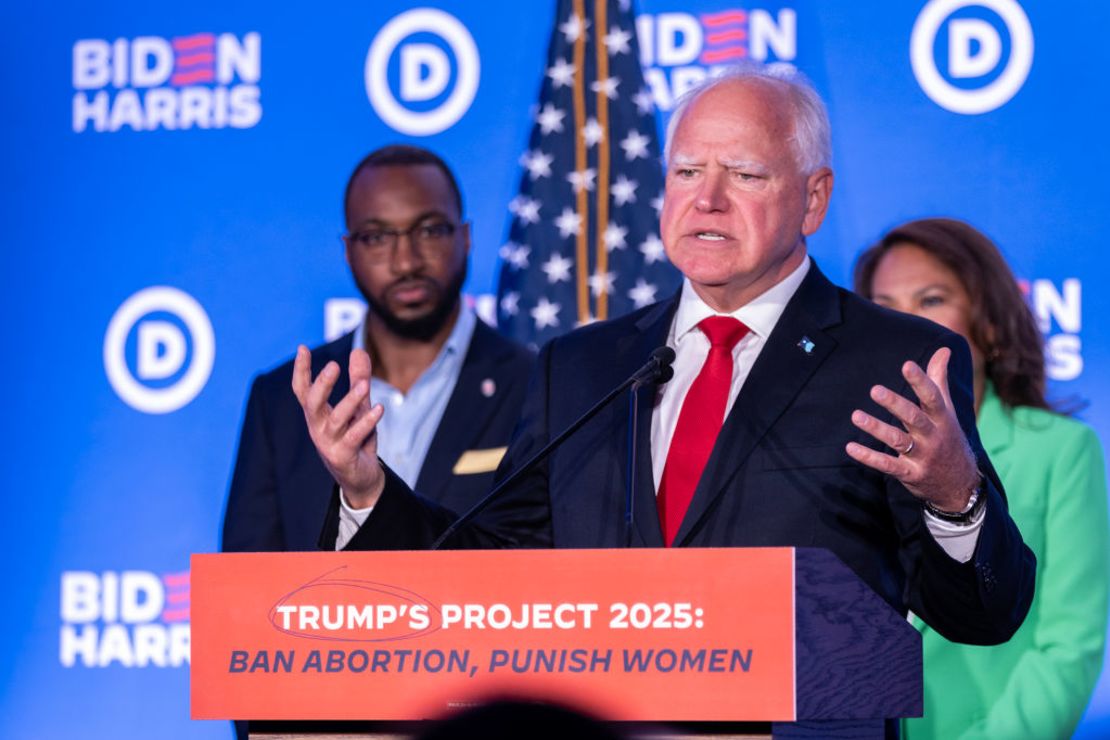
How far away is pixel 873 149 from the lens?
14.4 ft

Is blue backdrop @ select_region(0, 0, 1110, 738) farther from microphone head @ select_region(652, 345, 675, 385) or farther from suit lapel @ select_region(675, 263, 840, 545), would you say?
Answer: microphone head @ select_region(652, 345, 675, 385)

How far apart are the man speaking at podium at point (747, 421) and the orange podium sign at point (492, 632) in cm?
35

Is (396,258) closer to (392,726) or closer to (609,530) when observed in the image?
(609,530)

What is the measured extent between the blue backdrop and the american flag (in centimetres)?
8

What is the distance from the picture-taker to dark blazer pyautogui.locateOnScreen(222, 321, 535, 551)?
3963 millimetres

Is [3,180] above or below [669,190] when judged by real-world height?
above

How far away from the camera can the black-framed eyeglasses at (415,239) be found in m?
4.24

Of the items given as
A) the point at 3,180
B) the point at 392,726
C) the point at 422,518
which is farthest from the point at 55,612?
the point at 392,726

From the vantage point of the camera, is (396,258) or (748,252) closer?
(748,252)

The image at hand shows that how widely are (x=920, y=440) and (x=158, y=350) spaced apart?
346 centimetres

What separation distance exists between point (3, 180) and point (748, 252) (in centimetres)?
345

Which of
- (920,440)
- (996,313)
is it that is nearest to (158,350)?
(996,313)

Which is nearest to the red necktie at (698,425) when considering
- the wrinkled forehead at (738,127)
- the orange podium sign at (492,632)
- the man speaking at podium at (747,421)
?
the man speaking at podium at (747,421)

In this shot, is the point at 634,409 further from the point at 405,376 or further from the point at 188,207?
the point at 188,207
